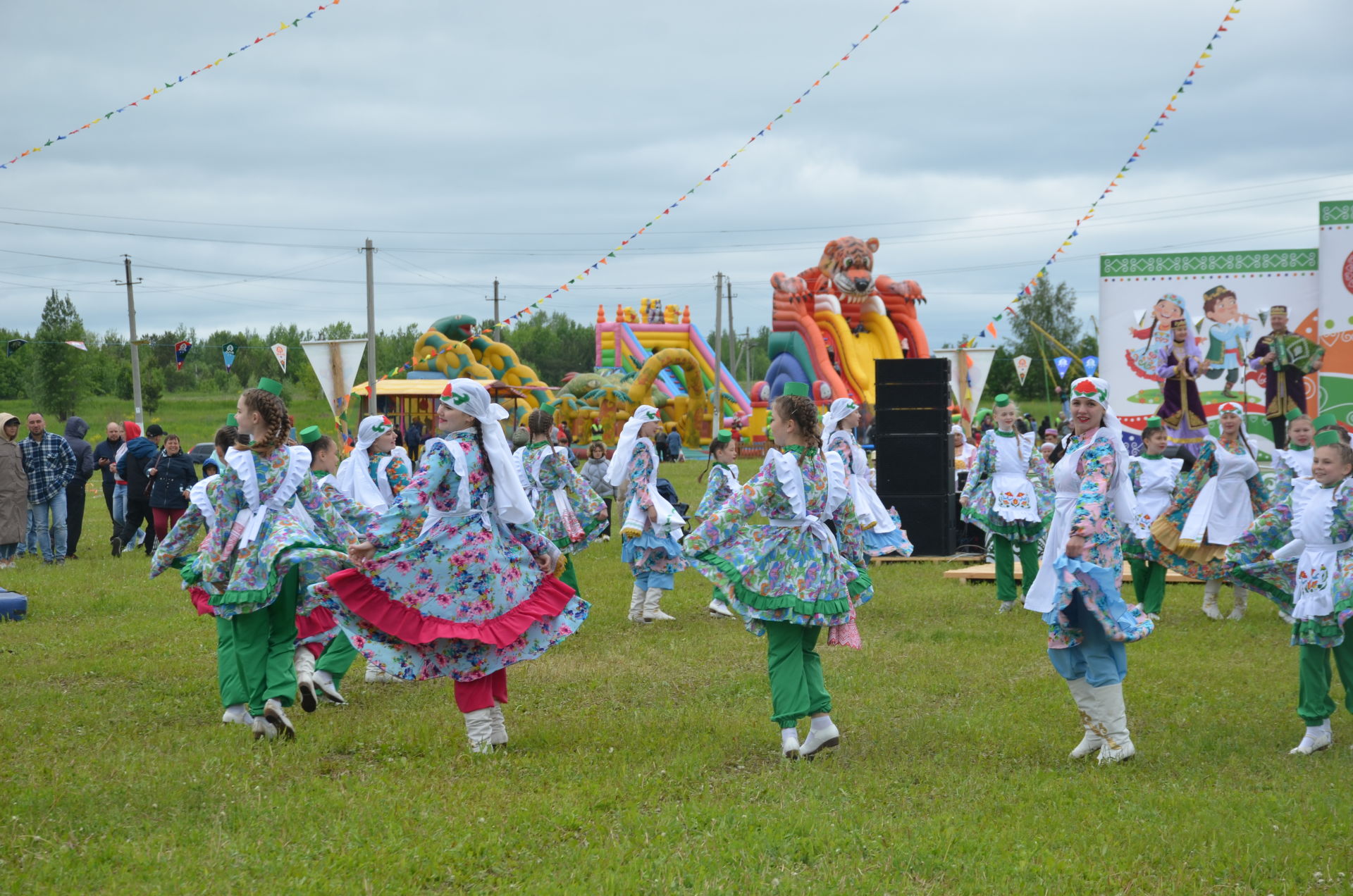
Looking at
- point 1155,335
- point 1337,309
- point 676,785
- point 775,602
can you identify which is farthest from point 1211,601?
point 1337,309

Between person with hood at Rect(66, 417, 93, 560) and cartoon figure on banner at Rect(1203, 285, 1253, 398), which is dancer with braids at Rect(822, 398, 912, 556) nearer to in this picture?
person with hood at Rect(66, 417, 93, 560)

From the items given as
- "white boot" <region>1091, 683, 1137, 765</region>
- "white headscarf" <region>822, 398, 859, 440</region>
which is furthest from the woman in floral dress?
"white headscarf" <region>822, 398, 859, 440</region>

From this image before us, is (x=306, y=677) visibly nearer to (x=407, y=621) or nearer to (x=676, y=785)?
(x=407, y=621)

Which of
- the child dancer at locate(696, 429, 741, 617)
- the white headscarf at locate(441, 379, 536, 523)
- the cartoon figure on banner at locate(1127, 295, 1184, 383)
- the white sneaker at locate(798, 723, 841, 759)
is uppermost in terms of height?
the cartoon figure on banner at locate(1127, 295, 1184, 383)

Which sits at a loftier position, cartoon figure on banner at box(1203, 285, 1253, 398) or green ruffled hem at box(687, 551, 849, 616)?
cartoon figure on banner at box(1203, 285, 1253, 398)

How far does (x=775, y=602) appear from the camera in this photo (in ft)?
19.7

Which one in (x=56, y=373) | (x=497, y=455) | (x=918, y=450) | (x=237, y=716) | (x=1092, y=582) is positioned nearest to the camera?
(x=1092, y=582)

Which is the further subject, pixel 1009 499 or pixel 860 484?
pixel 860 484

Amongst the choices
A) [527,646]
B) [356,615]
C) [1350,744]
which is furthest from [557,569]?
[1350,744]

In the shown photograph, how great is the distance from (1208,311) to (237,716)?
20.4 metres

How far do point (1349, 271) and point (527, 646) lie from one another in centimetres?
1966

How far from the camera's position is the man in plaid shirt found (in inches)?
558

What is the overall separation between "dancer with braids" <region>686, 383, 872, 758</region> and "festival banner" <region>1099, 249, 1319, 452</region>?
17.1 metres

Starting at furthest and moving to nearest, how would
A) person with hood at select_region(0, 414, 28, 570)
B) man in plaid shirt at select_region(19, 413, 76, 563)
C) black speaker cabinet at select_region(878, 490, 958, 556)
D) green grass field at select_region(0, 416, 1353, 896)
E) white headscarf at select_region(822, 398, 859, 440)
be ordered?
black speaker cabinet at select_region(878, 490, 958, 556)
man in plaid shirt at select_region(19, 413, 76, 563)
person with hood at select_region(0, 414, 28, 570)
white headscarf at select_region(822, 398, 859, 440)
green grass field at select_region(0, 416, 1353, 896)
